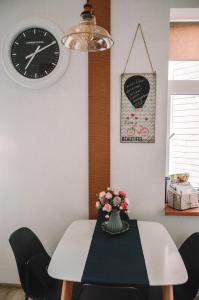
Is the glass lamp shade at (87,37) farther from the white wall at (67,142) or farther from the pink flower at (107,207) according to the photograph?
the pink flower at (107,207)

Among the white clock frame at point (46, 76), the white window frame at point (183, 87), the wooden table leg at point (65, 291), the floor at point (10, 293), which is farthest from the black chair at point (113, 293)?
the white window frame at point (183, 87)

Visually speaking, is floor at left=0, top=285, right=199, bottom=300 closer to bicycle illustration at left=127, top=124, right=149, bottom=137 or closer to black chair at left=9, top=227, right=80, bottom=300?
black chair at left=9, top=227, right=80, bottom=300

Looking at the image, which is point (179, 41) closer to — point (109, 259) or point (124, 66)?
point (124, 66)

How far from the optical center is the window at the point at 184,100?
7.55 ft

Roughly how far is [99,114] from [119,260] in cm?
120

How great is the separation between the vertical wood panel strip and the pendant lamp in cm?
55

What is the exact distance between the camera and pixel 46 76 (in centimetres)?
217

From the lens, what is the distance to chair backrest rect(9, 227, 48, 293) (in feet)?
5.60

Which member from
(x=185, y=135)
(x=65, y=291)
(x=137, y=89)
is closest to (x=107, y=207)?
(x=65, y=291)

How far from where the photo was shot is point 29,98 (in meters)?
2.23

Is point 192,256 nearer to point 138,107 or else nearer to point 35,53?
point 138,107

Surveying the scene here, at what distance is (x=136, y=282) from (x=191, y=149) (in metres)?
1.47

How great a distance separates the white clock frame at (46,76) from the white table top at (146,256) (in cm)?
128

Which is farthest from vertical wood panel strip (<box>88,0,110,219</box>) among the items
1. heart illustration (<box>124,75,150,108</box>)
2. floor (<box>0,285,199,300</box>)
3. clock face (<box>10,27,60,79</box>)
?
floor (<box>0,285,199,300</box>)
